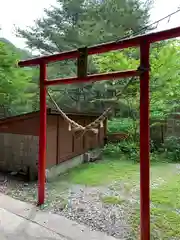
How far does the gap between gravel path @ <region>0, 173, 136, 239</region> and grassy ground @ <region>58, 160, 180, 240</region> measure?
0.12m

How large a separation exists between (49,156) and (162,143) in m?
3.99

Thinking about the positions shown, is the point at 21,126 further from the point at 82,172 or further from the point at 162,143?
the point at 162,143

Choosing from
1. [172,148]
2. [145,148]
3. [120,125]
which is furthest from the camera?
[120,125]

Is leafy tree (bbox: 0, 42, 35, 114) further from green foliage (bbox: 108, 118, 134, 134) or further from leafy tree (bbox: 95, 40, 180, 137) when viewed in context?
green foliage (bbox: 108, 118, 134, 134)

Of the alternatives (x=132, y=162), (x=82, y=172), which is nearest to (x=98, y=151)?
(x=132, y=162)

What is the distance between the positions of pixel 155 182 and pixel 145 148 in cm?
241

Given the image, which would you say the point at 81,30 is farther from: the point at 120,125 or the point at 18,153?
the point at 18,153

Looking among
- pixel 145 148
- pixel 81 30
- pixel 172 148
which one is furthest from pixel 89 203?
pixel 81 30

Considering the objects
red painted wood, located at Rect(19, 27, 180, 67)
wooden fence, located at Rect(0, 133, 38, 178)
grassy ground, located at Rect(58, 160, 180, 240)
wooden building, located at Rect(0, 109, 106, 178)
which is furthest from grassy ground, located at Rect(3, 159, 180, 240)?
red painted wood, located at Rect(19, 27, 180, 67)

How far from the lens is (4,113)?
7.66 m

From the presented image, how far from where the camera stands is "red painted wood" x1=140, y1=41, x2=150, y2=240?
7.54ft

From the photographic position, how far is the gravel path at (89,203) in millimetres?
2693

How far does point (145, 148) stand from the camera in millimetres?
2346

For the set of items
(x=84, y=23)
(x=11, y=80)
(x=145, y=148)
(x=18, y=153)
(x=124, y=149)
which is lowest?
(x=124, y=149)
